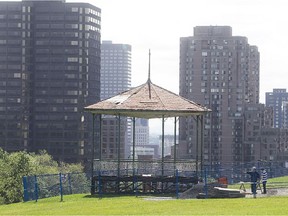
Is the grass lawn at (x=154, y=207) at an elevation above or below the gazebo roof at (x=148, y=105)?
below

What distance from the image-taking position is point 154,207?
39500mm

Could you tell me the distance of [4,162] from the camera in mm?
84625

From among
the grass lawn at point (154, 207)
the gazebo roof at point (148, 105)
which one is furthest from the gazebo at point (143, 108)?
the grass lawn at point (154, 207)

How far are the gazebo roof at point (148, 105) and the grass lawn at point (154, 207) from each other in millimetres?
7074

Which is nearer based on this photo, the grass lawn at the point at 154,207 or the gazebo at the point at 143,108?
the grass lawn at the point at 154,207

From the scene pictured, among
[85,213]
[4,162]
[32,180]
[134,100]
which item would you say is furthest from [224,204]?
[4,162]

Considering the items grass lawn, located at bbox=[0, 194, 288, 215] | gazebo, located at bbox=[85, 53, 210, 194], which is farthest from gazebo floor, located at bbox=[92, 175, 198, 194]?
grass lawn, located at bbox=[0, 194, 288, 215]

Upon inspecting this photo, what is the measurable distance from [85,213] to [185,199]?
8.05m

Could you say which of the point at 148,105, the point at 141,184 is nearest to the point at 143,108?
the point at 148,105

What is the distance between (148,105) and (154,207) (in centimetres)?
1397

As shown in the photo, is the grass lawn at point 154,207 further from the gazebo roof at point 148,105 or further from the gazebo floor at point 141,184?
the gazebo roof at point 148,105

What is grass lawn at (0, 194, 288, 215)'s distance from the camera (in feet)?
120

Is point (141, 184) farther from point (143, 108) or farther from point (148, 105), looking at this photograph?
point (148, 105)

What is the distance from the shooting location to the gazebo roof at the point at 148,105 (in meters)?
51.6
